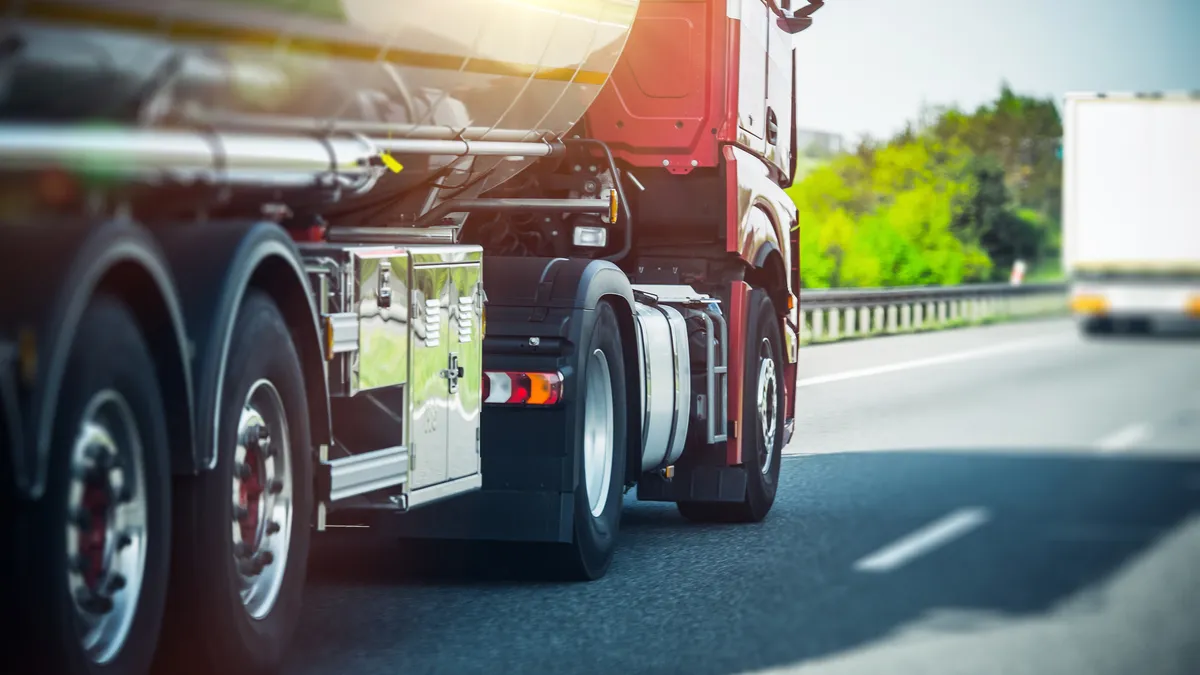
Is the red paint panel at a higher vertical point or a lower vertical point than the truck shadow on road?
higher

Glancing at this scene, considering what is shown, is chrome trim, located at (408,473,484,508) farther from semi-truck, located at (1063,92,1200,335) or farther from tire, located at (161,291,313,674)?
semi-truck, located at (1063,92,1200,335)

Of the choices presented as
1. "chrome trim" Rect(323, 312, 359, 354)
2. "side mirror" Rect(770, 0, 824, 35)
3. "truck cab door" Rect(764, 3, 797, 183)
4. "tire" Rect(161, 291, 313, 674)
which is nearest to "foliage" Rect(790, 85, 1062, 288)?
"chrome trim" Rect(323, 312, 359, 354)

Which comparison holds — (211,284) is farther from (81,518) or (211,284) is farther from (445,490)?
(445,490)

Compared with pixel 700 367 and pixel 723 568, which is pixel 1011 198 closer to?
pixel 723 568

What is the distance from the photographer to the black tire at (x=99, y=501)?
391 centimetres

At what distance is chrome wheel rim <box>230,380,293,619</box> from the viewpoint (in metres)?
5.43

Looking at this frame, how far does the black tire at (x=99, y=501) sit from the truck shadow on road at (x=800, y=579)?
129cm

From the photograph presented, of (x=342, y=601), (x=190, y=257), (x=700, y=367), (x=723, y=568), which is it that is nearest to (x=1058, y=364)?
(x=190, y=257)

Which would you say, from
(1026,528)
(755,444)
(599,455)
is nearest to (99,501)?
(1026,528)

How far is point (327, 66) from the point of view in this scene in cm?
553

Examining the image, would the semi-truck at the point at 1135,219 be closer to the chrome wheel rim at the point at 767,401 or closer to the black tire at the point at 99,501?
the black tire at the point at 99,501

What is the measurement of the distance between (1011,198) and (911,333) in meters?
11.8

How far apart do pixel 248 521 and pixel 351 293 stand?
1031 millimetres

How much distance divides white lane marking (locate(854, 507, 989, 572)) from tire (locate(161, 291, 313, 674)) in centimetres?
223
